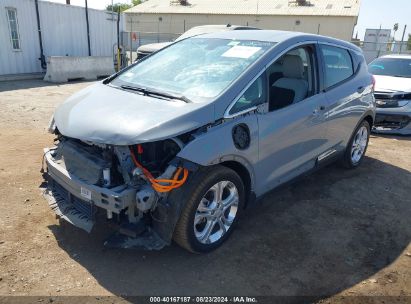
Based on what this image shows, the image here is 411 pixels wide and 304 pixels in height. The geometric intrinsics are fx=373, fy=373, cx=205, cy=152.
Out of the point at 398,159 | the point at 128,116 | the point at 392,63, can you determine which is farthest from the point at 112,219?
the point at 392,63

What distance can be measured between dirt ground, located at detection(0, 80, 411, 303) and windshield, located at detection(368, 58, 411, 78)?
457 cm

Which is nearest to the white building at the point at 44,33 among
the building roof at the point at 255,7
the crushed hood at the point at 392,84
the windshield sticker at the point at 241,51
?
the windshield sticker at the point at 241,51

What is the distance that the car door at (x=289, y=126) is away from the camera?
11.5 ft

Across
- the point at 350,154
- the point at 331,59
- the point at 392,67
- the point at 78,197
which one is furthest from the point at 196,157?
the point at 392,67

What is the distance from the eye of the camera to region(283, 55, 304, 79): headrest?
3.99 m

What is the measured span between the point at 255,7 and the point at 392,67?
110 feet

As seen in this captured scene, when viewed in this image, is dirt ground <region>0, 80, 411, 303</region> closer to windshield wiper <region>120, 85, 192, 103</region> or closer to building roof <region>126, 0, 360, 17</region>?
windshield wiper <region>120, 85, 192, 103</region>

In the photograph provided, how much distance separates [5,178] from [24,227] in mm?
1345

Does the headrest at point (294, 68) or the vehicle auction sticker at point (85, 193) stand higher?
the headrest at point (294, 68)

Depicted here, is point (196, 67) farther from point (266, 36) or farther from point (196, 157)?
point (196, 157)

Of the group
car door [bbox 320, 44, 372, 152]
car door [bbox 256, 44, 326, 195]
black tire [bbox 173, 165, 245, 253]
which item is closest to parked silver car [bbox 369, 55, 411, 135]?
car door [bbox 320, 44, 372, 152]

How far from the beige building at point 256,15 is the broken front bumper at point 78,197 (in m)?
34.5

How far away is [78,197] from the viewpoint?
311cm

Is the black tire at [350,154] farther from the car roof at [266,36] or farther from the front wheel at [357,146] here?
the car roof at [266,36]
